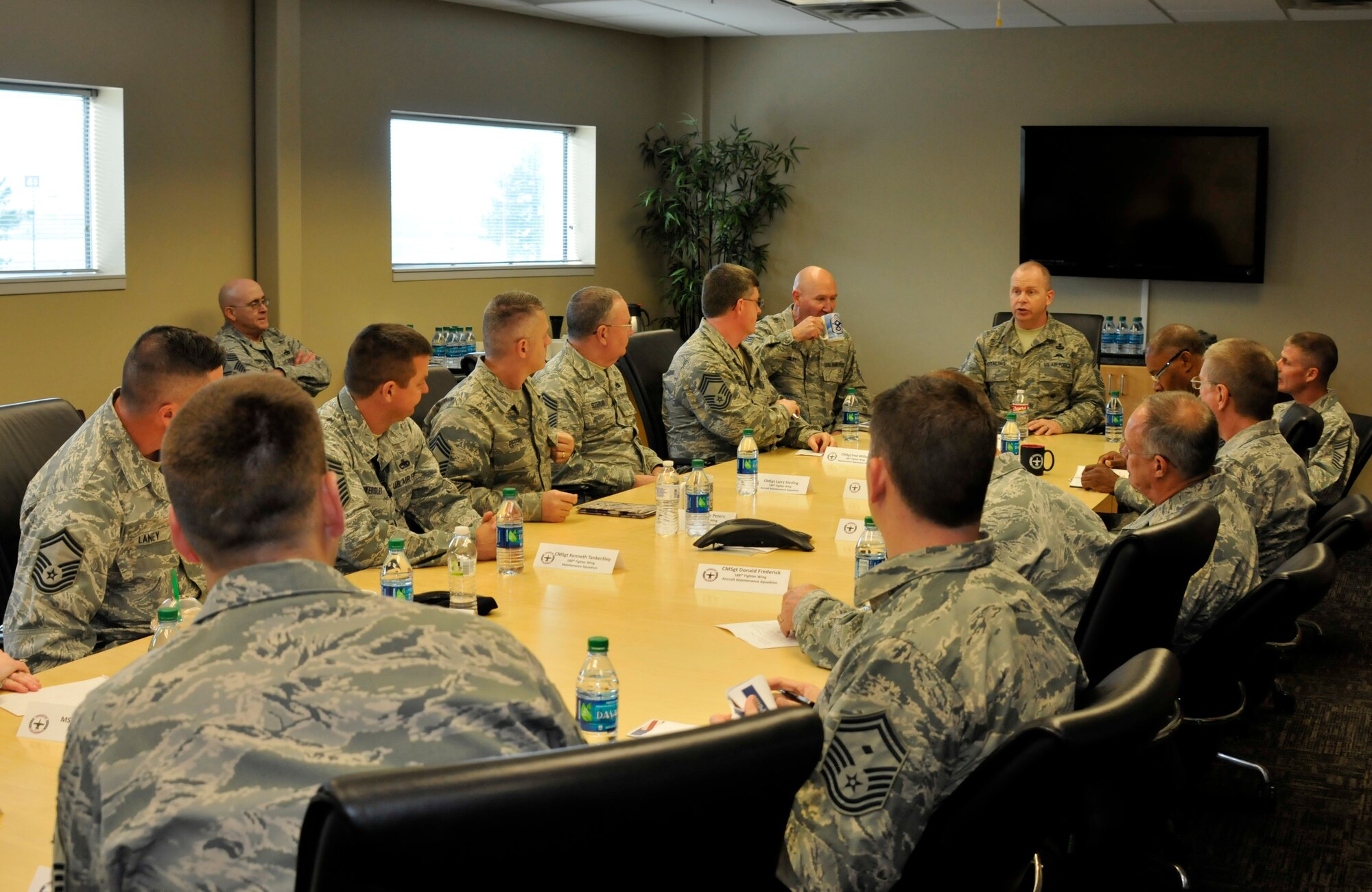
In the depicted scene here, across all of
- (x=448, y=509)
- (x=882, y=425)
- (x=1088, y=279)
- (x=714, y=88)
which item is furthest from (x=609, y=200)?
(x=882, y=425)

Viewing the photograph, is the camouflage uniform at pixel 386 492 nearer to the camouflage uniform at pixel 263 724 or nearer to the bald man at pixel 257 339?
the camouflage uniform at pixel 263 724

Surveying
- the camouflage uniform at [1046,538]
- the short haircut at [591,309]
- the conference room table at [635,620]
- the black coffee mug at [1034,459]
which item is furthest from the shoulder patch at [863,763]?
the short haircut at [591,309]

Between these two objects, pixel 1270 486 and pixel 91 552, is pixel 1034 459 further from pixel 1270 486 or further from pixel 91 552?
pixel 91 552

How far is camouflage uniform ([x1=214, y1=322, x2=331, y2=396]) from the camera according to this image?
21.7ft

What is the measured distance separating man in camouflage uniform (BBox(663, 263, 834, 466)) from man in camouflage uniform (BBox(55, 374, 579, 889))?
3.77 metres

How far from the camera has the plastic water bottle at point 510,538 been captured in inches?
120

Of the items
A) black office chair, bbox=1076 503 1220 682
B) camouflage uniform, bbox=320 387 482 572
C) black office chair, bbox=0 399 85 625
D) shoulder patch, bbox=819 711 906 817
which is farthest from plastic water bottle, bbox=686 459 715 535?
shoulder patch, bbox=819 711 906 817

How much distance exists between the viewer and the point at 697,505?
3605 mm

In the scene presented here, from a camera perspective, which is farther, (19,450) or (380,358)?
(380,358)

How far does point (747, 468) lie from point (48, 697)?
2439mm

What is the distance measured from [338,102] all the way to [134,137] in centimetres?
128

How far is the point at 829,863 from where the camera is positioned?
1574mm

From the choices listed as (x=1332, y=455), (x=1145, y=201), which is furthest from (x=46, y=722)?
(x=1145, y=201)

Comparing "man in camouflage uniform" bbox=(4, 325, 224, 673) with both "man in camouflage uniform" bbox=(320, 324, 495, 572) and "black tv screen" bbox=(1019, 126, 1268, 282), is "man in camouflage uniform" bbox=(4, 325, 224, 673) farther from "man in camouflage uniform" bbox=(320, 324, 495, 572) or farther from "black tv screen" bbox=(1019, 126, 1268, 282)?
"black tv screen" bbox=(1019, 126, 1268, 282)
